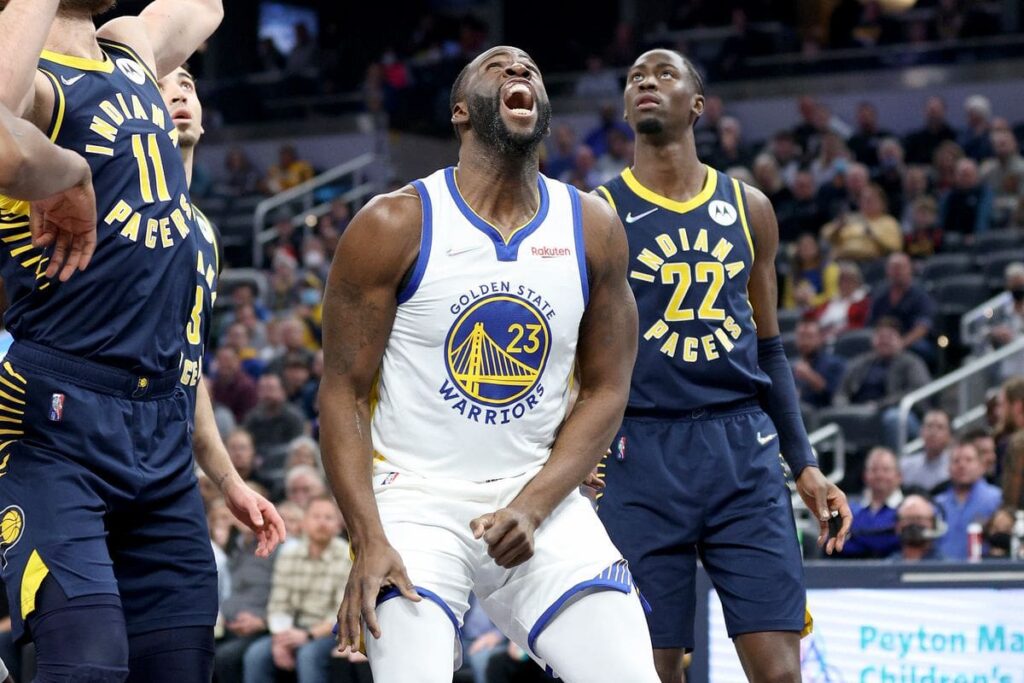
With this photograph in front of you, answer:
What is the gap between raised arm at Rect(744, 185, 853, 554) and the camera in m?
5.36

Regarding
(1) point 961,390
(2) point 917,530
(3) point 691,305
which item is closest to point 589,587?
(3) point 691,305

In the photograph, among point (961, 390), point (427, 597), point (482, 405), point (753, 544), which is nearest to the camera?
point (427, 597)

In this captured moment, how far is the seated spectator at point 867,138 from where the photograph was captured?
16641 mm

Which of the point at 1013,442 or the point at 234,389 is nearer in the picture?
the point at 1013,442

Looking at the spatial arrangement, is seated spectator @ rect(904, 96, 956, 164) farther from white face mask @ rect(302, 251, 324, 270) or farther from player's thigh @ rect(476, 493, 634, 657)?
player's thigh @ rect(476, 493, 634, 657)

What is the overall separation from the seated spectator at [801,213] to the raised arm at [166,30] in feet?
38.4

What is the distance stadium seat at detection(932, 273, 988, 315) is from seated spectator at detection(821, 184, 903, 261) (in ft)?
2.93

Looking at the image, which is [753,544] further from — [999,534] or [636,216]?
[999,534]

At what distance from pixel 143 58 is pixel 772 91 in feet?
52.9

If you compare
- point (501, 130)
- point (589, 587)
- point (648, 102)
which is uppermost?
point (648, 102)

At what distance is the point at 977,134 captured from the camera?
15859 mm

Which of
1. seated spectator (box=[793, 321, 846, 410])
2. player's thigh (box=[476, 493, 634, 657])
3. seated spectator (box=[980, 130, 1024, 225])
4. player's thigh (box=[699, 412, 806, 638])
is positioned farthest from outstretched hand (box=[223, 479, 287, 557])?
seated spectator (box=[980, 130, 1024, 225])

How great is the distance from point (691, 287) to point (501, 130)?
1325 millimetres

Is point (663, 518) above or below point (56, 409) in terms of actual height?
below
